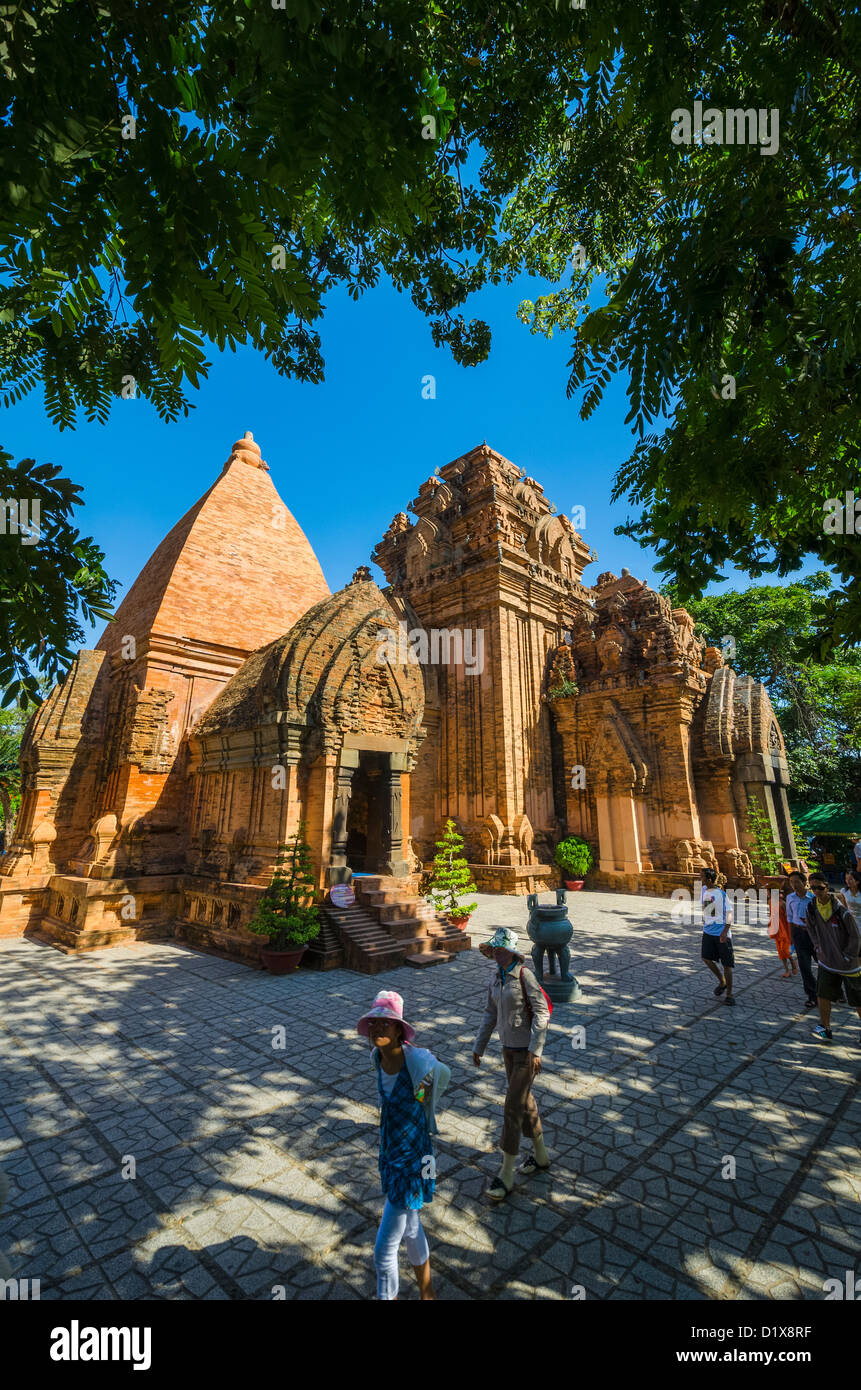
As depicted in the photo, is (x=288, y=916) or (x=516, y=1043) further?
(x=288, y=916)

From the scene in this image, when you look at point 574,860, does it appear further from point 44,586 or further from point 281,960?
point 44,586

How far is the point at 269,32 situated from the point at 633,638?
1864cm

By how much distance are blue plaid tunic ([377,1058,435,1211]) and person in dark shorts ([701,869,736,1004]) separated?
5.65m

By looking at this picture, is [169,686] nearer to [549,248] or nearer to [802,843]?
[549,248]

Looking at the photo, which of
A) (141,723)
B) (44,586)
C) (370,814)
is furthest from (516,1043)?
(141,723)

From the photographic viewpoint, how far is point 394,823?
35.8 feet

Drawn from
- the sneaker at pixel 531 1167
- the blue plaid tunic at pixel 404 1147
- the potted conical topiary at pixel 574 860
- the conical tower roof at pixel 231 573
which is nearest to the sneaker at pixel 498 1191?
the sneaker at pixel 531 1167

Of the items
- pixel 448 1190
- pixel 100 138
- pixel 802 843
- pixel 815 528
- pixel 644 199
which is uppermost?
pixel 644 199

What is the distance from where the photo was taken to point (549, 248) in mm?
6715

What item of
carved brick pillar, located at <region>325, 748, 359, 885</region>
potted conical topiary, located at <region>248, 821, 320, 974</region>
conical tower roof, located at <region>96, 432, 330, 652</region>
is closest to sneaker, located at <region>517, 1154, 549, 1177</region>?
potted conical topiary, located at <region>248, 821, 320, 974</region>

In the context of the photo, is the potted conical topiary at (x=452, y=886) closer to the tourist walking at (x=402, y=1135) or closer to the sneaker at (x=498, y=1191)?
the sneaker at (x=498, y=1191)

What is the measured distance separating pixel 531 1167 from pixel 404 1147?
1.64 meters

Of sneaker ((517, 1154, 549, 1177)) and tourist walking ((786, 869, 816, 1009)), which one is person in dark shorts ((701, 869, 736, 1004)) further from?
sneaker ((517, 1154, 549, 1177))
